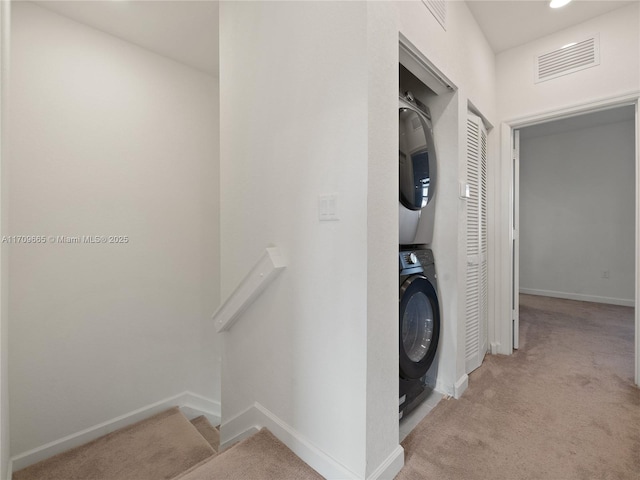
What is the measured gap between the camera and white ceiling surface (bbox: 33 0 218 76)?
2016mm

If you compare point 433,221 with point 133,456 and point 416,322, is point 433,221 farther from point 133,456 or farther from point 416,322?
point 133,456

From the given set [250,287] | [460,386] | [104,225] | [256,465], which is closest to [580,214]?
[460,386]

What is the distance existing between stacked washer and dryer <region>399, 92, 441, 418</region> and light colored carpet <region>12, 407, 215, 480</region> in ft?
5.33

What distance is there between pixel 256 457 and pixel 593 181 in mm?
6136

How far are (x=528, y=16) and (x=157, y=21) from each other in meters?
2.87

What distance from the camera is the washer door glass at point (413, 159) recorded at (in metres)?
1.58

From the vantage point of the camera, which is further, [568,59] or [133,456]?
[568,59]

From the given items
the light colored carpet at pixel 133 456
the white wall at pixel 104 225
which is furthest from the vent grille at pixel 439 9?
the light colored carpet at pixel 133 456

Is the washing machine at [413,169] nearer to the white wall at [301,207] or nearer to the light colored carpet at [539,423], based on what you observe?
the white wall at [301,207]

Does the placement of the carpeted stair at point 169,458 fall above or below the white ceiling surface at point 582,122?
below

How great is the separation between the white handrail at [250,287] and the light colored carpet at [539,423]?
111cm

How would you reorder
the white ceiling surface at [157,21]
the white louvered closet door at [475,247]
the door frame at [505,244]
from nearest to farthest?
the white ceiling surface at [157,21] < the white louvered closet door at [475,247] < the door frame at [505,244]

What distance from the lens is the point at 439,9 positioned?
5.67ft

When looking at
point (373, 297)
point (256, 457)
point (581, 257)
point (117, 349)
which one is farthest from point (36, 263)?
point (581, 257)
